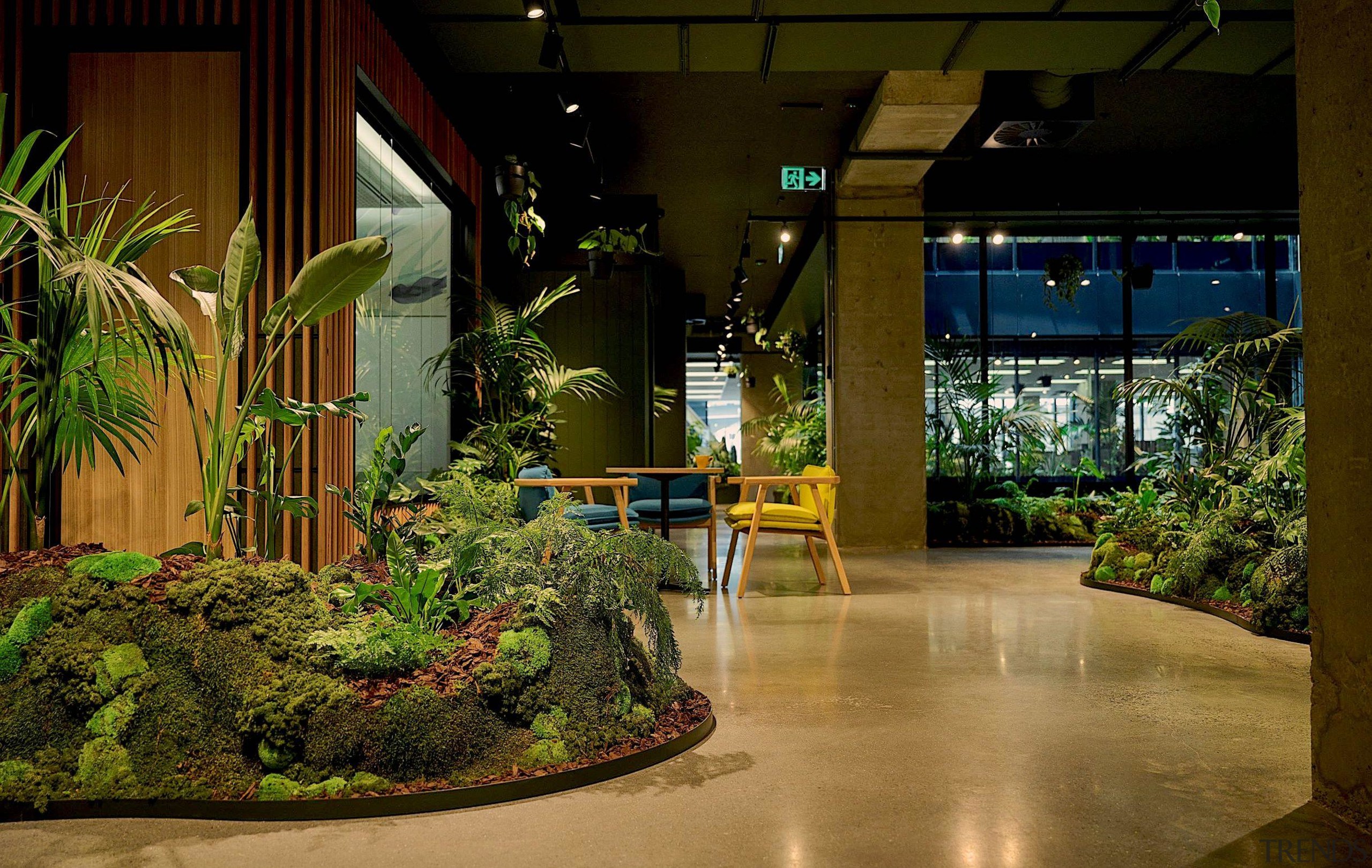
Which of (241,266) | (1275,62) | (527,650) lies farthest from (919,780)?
(1275,62)

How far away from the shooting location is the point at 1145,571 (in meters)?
6.10

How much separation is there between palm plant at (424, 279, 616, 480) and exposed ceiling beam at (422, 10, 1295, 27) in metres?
1.94

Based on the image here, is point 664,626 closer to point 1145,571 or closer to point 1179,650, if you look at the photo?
point 1179,650

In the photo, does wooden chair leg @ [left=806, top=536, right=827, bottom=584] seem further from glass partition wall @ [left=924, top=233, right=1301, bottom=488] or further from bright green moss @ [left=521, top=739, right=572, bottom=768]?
glass partition wall @ [left=924, top=233, right=1301, bottom=488]

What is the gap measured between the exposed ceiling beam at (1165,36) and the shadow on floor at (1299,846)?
4.34m

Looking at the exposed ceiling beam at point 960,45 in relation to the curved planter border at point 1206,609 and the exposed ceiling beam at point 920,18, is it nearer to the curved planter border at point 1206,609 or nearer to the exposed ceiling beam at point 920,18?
the exposed ceiling beam at point 920,18

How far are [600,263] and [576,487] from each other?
264 cm

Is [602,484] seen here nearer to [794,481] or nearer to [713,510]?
[794,481]

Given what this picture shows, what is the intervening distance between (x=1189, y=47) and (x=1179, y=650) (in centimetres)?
363

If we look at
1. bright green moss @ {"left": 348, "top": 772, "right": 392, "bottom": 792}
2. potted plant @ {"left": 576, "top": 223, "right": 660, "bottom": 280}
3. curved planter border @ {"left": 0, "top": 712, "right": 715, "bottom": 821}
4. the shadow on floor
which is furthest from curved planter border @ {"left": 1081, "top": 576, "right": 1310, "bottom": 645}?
potted plant @ {"left": 576, "top": 223, "right": 660, "bottom": 280}

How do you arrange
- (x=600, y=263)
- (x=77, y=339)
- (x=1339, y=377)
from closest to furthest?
(x=1339, y=377), (x=77, y=339), (x=600, y=263)

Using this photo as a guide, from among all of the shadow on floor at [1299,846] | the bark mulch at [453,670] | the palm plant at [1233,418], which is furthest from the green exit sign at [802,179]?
the shadow on floor at [1299,846]

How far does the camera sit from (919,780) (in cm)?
Answer: 245

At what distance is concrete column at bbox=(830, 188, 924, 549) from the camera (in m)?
9.12
